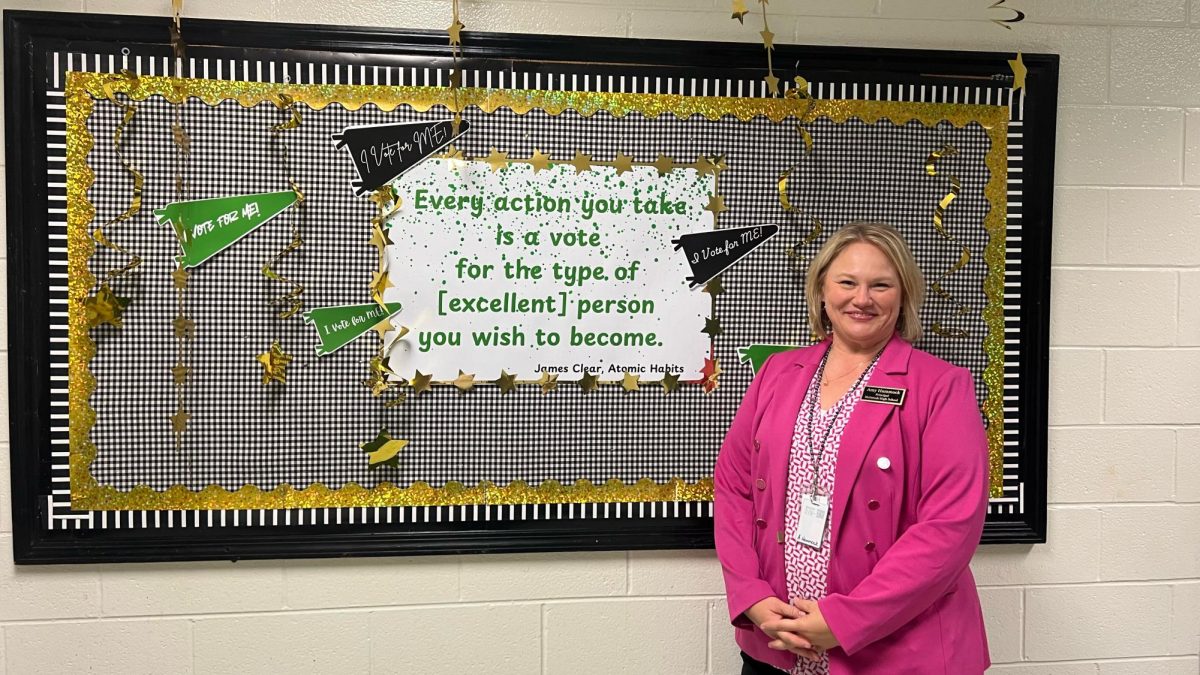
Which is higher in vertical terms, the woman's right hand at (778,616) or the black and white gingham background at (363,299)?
the black and white gingham background at (363,299)

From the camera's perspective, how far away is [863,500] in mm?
1278

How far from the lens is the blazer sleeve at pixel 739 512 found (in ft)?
4.47

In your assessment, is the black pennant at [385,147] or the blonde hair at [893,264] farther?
the black pennant at [385,147]

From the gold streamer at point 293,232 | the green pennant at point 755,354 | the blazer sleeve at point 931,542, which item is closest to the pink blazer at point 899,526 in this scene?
the blazer sleeve at point 931,542

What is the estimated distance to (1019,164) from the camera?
5.34 feet

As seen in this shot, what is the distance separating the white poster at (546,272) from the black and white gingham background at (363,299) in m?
0.05

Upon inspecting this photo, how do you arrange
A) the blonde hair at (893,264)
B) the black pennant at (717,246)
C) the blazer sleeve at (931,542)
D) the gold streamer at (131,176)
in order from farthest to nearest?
the black pennant at (717,246) → the gold streamer at (131,176) → the blonde hair at (893,264) → the blazer sleeve at (931,542)

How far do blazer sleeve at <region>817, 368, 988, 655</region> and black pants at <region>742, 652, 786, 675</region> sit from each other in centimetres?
20

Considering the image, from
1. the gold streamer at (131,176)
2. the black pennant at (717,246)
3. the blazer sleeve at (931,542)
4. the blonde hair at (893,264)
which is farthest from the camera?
the black pennant at (717,246)

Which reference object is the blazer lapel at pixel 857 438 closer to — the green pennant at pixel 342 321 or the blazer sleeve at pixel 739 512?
the blazer sleeve at pixel 739 512

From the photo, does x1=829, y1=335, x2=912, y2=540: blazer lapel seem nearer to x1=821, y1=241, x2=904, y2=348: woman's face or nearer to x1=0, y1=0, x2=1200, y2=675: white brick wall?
x1=821, y1=241, x2=904, y2=348: woman's face

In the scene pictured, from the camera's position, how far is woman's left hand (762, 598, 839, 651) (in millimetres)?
1270

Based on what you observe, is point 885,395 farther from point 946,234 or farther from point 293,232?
point 293,232

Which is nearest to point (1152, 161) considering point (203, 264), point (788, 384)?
point (788, 384)
